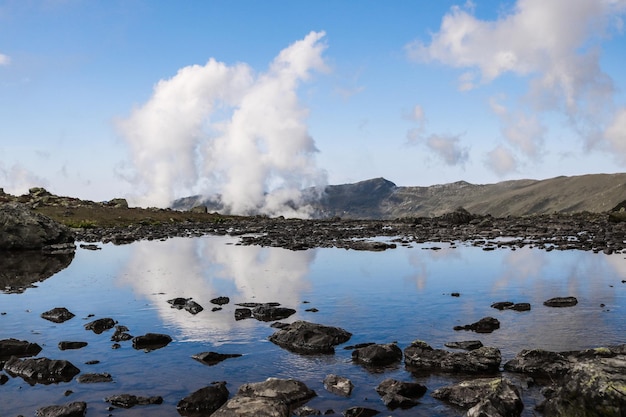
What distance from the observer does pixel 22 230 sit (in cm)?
5112

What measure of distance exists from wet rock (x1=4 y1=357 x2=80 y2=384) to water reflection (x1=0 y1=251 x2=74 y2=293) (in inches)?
610

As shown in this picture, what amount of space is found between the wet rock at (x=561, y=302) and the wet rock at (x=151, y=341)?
15919mm

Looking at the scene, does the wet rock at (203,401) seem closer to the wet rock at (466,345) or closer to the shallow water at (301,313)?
the shallow water at (301,313)

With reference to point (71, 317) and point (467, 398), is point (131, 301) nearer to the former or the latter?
point (71, 317)

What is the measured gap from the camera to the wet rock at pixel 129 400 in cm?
1209

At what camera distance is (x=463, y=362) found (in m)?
14.0

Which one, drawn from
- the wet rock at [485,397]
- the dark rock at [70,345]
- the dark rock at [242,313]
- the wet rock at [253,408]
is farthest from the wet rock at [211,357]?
the wet rock at [485,397]

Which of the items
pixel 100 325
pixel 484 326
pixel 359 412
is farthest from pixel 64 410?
pixel 484 326

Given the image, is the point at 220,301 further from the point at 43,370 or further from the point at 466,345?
the point at 466,345

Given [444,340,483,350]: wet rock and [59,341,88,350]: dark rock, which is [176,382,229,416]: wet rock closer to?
[59,341,88,350]: dark rock

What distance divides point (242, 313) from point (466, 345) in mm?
9319

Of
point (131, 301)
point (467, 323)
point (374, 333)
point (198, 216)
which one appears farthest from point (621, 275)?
point (198, 216)

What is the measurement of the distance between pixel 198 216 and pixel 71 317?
115505 millimetres

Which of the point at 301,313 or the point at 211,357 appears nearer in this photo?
the point at 211,357
